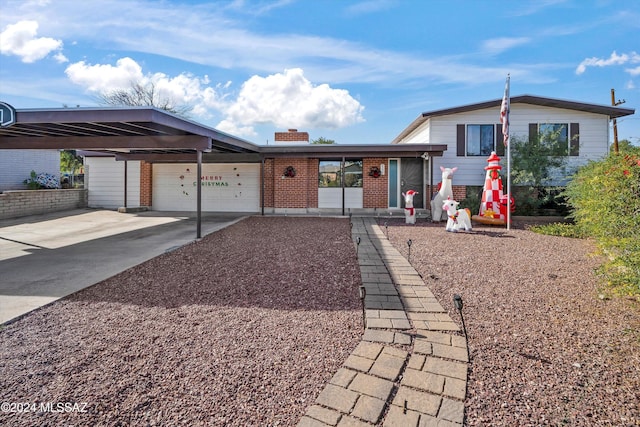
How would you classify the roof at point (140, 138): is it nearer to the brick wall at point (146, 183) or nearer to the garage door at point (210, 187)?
the garage door at point (210, 187)

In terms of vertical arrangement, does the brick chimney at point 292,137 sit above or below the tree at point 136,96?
below

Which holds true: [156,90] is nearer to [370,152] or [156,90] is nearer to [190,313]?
[370,152]

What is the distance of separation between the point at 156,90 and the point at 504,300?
3089cm

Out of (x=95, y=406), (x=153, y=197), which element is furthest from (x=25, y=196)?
(x=95, y=406)

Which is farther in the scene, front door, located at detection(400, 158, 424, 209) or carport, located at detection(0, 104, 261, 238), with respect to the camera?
front door, located at detection(400, 158, 424, 209)

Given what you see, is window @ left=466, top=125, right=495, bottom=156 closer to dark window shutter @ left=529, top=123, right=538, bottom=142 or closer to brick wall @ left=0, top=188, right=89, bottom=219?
dark window shutter @ left=529, top=123, right=538, bottom=142

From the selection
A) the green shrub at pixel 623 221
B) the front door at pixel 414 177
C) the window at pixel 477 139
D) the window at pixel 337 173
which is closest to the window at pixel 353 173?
the window at pixel 337 173

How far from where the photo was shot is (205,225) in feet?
32.4

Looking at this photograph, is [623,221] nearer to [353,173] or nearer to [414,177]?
[414,177]

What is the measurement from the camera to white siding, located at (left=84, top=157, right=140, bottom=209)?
14172 millimetres

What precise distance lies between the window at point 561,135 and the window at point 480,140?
130cm

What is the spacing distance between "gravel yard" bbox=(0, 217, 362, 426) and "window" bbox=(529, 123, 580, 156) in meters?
10.3

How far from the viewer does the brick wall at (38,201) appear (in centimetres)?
1095

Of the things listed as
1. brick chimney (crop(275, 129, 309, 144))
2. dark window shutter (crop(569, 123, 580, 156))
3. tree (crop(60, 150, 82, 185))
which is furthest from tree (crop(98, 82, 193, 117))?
dark window shutter (crop(569, 123, 580, 156))
